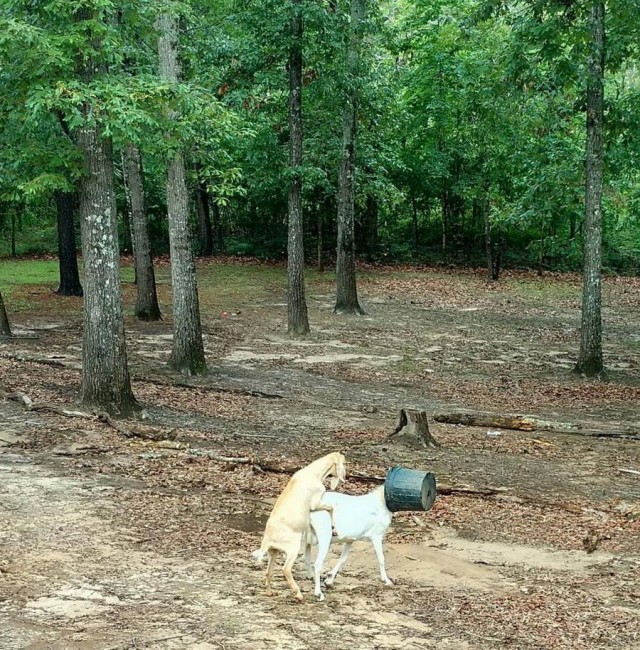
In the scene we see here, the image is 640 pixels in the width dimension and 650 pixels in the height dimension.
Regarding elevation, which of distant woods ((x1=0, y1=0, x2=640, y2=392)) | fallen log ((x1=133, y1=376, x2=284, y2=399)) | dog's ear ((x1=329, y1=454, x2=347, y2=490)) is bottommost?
fallen log ((x1=133, y1=376, x2=284, y2=399))

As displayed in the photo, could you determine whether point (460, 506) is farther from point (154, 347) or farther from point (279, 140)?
point (279, 140)

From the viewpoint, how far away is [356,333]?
21.8 m

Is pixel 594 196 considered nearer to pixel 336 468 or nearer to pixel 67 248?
pixel 336 468

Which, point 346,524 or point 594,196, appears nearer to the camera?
point 346,524

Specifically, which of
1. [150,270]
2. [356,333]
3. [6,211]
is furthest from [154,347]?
[6,211]

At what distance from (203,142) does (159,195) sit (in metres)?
22.5

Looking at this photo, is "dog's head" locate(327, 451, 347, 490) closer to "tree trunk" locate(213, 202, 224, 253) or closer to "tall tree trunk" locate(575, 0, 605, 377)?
"tall tree trunk" locate(575, 0, 605, 377)

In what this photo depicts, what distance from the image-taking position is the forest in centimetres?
589

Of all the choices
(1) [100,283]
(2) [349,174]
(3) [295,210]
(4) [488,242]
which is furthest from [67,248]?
(4) [488,242]

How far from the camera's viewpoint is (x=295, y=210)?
20250 millimetres

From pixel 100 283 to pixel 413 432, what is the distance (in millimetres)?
4354

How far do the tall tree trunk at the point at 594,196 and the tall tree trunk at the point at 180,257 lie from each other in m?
7.31

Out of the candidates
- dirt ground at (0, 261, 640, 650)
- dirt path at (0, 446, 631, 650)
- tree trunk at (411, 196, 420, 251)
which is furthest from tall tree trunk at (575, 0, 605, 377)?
tree trunk at (411, 196, 420, 251)

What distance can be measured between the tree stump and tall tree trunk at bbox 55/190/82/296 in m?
16.2
